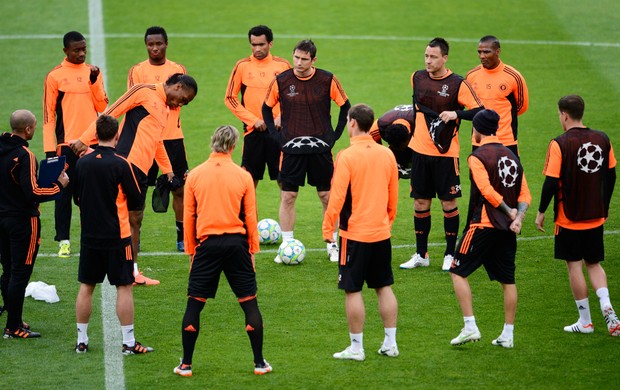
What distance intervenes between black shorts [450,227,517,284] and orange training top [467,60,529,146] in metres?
3.83

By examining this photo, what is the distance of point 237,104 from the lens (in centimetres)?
1350

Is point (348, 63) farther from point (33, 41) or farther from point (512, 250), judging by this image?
point (512, 250)

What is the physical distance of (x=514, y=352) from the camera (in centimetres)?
962

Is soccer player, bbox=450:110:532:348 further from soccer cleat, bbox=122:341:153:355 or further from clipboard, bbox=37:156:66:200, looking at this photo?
clipboard, bbox=37:156:66:200

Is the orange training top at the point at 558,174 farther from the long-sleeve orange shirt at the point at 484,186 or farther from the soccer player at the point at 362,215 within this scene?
the soccer player at the point at 362,215

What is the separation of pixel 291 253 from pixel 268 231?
0.94 m

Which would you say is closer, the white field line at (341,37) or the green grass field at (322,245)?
the green grass field at (322,245)

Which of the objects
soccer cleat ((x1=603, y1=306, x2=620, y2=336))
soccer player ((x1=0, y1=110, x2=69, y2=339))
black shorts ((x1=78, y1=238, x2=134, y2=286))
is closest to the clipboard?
soccer player ((x1=0, y1=110, x2=69, y2=339))

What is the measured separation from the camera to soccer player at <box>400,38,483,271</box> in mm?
12078

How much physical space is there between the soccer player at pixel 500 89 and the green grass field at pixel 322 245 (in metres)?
1.56

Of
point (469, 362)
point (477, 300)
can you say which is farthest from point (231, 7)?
point (469, 362)

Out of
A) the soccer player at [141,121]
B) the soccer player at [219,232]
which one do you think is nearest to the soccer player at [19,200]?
the soccer player at [141,121]

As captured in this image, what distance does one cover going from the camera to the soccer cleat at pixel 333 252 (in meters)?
12.8

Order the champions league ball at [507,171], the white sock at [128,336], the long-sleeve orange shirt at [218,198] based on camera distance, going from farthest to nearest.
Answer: the white sock at [128,336] < the champions league ball at [507,171] < the long-sleeve orange shirt at [218,198]
